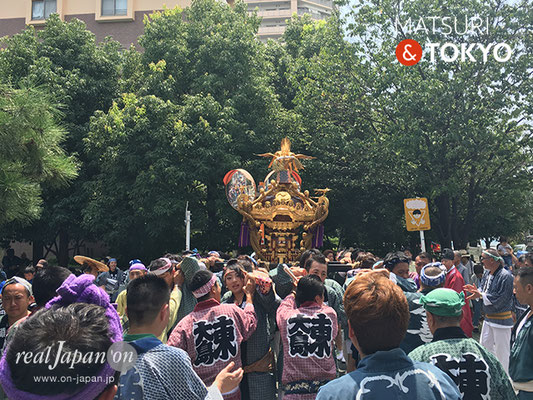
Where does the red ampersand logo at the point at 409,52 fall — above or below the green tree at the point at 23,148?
above

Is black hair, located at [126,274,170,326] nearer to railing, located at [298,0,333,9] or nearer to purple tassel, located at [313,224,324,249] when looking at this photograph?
purple tassel, located at [313,224,324,249]

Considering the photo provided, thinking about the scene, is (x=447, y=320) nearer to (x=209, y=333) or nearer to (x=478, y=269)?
(x=209, y=333)

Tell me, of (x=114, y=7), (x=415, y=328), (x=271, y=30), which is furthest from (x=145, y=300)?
(x=271, y=30)

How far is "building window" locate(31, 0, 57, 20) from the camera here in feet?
101

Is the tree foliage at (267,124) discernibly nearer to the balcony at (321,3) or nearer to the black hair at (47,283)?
the black hair at (47,283)

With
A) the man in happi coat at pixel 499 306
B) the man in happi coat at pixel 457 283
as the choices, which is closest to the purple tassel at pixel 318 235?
the man in happi coat at pixel 457 283

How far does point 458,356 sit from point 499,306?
447cm

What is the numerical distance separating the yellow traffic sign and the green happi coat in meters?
9.78

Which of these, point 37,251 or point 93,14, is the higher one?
point 93,14

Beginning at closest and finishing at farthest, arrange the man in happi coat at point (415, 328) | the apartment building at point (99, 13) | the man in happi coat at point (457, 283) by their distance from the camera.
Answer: the man in happi coat at point (415, 328)
the man in happi coat at point (457, 283)
the apartment building at point (99, 13)

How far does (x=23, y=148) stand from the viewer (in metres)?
8.31

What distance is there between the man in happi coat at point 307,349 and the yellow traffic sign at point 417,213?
873 cm

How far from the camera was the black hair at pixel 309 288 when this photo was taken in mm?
4246

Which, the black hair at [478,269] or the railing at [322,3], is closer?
the black hair at [478,269]
